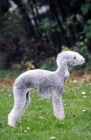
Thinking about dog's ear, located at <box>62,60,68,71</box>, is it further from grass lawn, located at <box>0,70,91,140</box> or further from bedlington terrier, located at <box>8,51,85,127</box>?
grass lawn, located at <box>0,70,91,140</box>

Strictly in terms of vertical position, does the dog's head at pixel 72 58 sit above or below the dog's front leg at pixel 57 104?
above

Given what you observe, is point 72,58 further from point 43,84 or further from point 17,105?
point 17,105

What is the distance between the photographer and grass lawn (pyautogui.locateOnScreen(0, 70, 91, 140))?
7152 millimetres

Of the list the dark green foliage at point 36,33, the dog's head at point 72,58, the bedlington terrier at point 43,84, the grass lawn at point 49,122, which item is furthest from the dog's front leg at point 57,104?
the dark green foliage at point 36,33

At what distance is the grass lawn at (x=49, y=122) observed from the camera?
7152 mm

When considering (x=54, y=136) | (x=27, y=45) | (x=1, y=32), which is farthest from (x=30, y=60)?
(x=54, y=136)

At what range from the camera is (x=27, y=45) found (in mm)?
20375

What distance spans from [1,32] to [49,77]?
Result: 43.7 feet

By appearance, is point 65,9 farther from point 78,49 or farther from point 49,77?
point 49,77

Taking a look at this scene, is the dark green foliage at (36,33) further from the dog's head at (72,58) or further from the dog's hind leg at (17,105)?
the dog's hind leg at (17,105)

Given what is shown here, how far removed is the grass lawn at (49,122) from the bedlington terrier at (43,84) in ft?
0.82

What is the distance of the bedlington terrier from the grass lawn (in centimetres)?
25

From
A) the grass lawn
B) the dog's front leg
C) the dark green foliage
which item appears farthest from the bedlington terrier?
the dark green foliage

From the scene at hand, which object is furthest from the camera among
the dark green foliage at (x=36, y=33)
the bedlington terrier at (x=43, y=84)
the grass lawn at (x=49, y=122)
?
the dark green foliage at (x=36, y=33)
